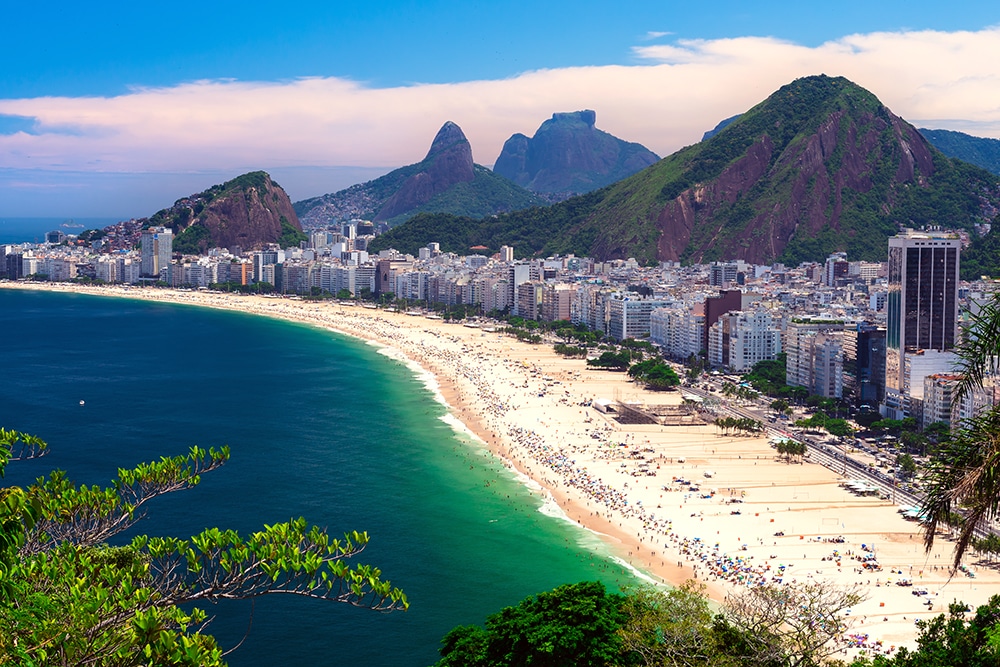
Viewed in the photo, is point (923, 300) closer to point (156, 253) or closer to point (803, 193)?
point (803, 193)

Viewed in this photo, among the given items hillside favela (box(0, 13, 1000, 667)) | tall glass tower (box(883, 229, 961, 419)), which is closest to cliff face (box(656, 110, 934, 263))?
hillside favela (box(0, 13, 1000, 667))

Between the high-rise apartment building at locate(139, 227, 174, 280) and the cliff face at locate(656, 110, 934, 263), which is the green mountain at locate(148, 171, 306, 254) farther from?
the cliff face at locate(656, 110, 934, 263)

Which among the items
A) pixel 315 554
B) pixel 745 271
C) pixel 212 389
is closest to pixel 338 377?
pixel 212 389

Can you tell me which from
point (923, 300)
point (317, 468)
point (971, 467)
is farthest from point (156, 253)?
point (971, 467)

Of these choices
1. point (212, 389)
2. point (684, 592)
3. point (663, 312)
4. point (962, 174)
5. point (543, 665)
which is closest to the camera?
point (684, 592)

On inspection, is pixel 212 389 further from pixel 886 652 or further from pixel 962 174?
pixel 962 174

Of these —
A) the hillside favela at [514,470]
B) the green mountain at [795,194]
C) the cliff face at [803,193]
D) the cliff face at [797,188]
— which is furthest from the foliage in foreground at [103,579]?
the cliff face at [797,188]
